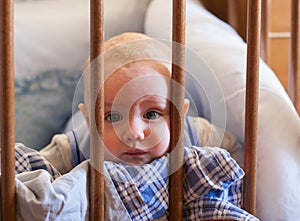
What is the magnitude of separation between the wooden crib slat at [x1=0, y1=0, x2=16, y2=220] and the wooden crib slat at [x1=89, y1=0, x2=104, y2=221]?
10 centimetres

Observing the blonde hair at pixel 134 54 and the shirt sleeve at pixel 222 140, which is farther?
the shirt sleeve at pixel 222 140

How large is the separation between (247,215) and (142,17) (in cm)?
75

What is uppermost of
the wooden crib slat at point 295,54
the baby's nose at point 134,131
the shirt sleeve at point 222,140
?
the wooden crib slat at point 295,54

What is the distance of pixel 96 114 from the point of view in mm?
776

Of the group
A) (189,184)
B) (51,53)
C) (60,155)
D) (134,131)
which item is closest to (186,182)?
(189,184)

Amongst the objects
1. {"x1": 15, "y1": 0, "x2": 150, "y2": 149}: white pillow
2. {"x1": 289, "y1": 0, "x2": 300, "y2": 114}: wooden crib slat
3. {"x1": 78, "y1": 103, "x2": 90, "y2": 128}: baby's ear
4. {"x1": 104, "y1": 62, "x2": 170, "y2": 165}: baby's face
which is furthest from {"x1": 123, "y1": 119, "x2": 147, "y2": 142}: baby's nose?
{"x1": 15, "y1": 0, "x2": 150, "y2": 149}: white pillow

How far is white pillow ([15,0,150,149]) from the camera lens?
1.43 meters

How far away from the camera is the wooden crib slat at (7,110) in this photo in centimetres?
73

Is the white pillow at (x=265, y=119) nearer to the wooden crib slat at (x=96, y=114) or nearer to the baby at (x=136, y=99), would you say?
the baby at (x=136, y=99)

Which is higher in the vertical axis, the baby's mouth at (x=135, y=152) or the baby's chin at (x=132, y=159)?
the baby's mouth at (x=135, y=152)

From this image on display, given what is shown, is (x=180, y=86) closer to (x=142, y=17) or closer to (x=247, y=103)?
(x=247, y=103)

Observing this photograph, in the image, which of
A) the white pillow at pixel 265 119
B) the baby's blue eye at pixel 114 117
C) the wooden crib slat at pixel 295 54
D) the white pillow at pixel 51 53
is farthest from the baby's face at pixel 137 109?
the white pillow at pixel 51 53

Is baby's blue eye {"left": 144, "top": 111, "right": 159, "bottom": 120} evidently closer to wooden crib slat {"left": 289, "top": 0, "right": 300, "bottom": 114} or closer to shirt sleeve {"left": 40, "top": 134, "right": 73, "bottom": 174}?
shirt sleeve {"left": 40, "top": 134, "right": 73, "bottom": 174}

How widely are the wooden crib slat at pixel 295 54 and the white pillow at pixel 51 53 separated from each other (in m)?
0.48
